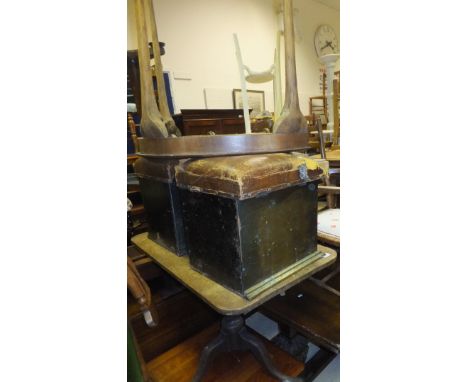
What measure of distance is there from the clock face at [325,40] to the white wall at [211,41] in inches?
27.4

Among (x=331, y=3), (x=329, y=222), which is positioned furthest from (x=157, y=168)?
(x=331, y=3)

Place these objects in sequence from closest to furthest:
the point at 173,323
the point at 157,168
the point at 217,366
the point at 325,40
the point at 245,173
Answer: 1. the point at 245,173
2. the point at 157,168
3. the point at 217,366
4. the point at 173,323
5. the point at 325,40

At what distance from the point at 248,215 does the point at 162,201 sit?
0.36 m

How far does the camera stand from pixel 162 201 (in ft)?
3.00

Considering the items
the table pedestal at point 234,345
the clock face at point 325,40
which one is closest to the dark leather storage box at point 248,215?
the table pedestal at point 234,345

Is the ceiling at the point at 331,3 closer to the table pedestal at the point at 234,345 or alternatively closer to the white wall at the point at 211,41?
the white wall at the point at 211,41

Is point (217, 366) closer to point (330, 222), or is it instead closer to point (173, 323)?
point (173, 323)

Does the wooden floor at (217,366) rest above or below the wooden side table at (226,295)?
below

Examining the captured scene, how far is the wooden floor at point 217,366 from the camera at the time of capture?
97 centimetres

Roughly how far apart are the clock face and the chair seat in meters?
4.39

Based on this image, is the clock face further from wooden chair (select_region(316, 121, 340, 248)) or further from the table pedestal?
the table pedestal
